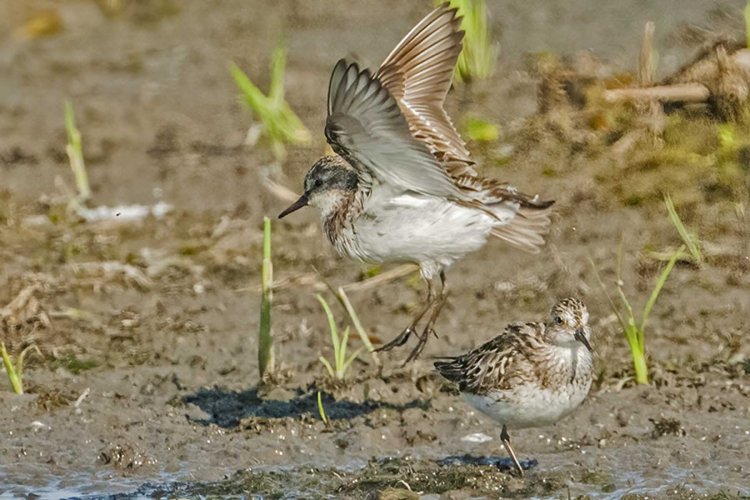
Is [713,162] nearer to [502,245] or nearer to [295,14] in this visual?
[502,245]

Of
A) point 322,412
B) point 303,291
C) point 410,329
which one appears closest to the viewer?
point 322,412

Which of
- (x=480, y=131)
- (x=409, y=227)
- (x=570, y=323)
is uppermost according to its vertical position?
(x=480, y=131)

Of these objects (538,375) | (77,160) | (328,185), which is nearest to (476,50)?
(77,160)

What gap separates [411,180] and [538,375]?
1190 mm

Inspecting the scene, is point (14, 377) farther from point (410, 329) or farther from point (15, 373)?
point (410, 329)

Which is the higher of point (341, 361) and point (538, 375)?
point (538, 375)

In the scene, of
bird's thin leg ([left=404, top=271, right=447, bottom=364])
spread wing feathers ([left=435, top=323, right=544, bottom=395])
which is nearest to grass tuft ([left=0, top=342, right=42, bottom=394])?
bird's thin leg ([left=404, top=271, right=447, bottom=364])

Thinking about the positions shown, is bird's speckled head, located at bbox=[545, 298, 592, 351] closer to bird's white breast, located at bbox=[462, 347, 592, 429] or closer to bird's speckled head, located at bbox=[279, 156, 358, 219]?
bird's white breast, located at bbox=[462, 347, 592, 429]

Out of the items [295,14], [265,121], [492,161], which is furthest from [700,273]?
[295,14]

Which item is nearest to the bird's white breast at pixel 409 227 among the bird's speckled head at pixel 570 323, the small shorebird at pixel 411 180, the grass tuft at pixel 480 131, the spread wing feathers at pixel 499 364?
the small shorebird at pixel 411 180

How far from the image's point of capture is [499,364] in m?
6.99

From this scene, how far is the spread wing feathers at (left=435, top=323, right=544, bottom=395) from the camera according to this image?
22.7ft

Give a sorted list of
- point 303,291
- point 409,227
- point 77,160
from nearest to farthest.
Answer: point 409,227 < point 303,291 < point 77,160

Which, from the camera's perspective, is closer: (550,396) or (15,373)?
(550,396)
